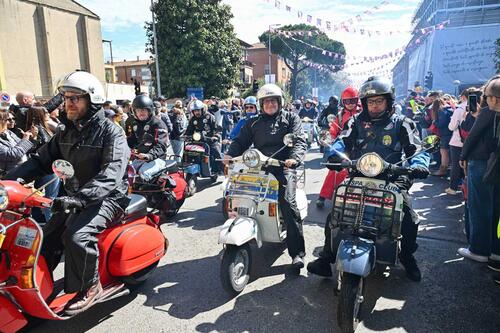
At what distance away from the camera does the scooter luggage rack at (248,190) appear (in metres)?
3.90

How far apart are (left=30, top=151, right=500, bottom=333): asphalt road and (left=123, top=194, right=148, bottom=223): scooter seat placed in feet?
2.68

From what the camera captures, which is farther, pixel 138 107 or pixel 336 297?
pixel 138 107

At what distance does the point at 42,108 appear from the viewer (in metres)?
5.18

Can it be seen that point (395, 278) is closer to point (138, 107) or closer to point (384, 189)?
point (384, 189)

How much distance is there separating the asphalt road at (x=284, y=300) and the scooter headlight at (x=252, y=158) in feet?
4.12

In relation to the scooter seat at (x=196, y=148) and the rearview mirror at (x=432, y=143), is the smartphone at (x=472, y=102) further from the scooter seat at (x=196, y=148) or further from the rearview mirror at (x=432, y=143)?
the scooter seat at (x=196, y=148)

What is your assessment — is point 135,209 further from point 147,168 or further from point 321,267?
point 147,168

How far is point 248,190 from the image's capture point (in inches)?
156

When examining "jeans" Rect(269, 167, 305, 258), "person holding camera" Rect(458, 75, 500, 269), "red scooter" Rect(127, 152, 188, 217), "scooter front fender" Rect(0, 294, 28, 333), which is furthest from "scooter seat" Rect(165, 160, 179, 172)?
"person holding camera" Rect(458, 75, 500, 269)

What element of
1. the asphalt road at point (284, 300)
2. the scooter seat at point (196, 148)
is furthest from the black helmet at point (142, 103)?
the asphalt road at point (284, 300)

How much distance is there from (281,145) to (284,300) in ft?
6.02

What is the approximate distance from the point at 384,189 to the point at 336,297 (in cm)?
116

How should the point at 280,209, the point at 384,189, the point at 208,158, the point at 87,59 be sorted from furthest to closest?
the point at 87,59, the point at 208,158, the point at 280,209, the point at 384,189

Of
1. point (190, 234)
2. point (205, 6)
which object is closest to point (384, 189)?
point (190, 234)
